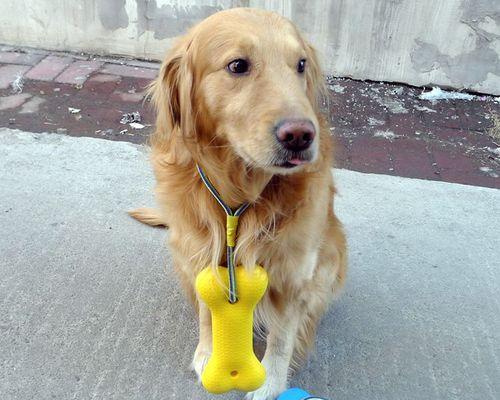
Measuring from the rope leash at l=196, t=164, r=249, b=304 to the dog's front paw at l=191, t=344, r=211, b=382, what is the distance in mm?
365

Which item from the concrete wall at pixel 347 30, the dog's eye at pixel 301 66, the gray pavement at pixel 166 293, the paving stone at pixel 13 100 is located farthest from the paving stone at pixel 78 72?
the dog's eye at pixel 301 66

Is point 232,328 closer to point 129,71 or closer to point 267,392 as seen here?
point 267,392

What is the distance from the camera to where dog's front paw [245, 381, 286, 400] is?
1.80 meters

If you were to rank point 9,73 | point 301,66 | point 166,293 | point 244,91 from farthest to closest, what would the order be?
1. point 9,73
2. point 166,293
3. point 301,66
4. point 244,91

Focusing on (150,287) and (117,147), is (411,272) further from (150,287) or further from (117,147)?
(117,147)

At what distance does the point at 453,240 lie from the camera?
2529 millimetres

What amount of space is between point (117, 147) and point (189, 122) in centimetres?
167

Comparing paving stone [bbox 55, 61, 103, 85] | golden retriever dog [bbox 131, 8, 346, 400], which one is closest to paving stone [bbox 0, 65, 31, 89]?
paving stone [bbox 55, 61, 103, 85]

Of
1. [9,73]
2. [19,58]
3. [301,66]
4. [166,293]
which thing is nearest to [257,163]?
[301,66]

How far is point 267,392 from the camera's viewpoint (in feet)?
5.97

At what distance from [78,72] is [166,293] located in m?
2.68

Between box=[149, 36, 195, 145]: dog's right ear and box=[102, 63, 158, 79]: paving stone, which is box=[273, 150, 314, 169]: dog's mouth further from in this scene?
box=[102, 63, 158, 79]: paving stone

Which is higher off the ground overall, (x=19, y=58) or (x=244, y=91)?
(x=244, y=91)

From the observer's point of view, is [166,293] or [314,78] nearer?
[314,78]
